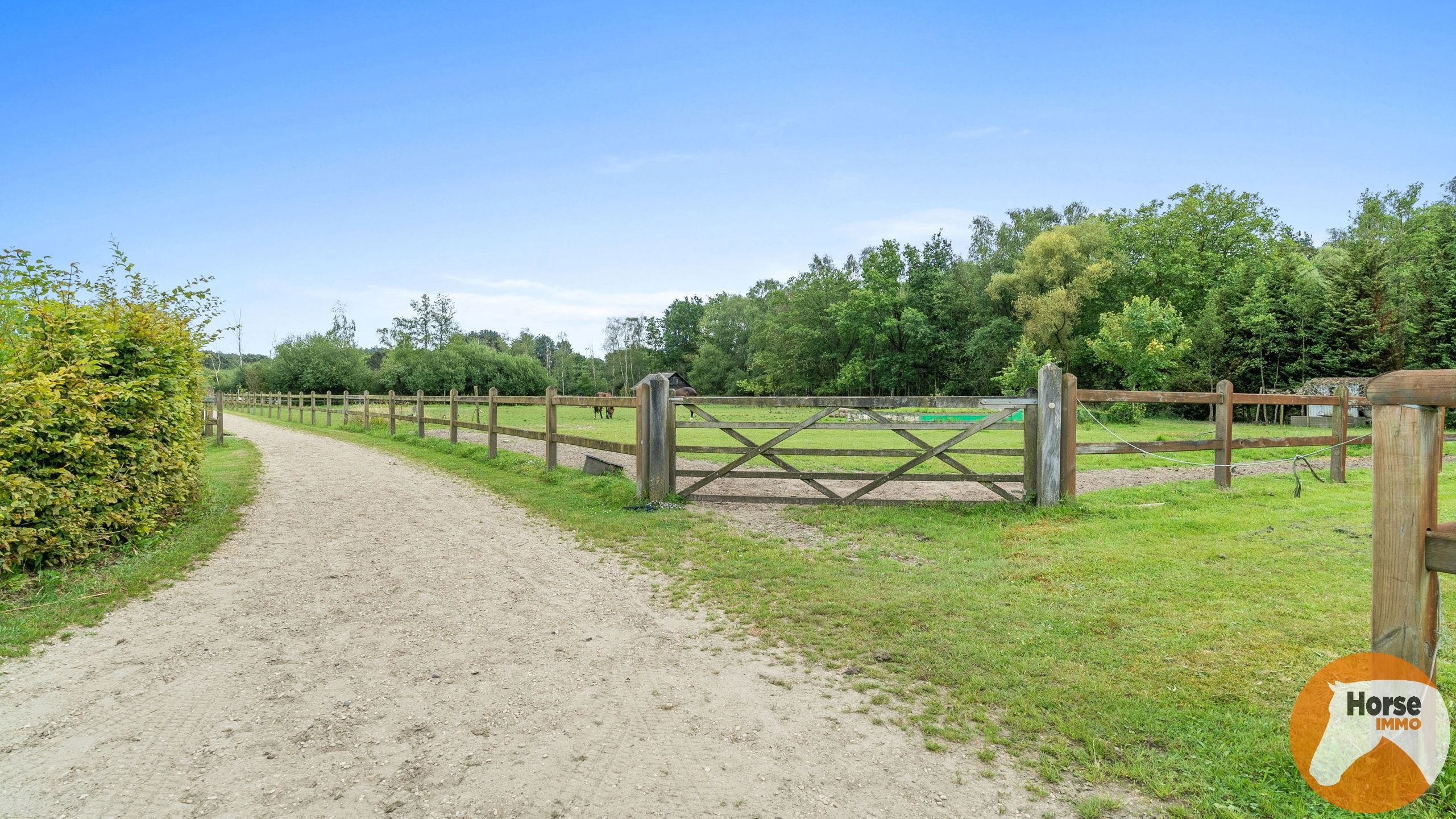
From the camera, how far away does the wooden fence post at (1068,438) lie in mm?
7629

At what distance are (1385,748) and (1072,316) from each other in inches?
1882

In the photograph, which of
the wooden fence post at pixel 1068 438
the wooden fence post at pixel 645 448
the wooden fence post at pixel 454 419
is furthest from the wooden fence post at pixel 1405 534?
the wooden fence post at pixel 454 419

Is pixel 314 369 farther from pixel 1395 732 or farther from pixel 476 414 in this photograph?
pixel 1395 732

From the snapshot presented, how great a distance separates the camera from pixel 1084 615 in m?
4.27

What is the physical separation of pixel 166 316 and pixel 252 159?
16158mm

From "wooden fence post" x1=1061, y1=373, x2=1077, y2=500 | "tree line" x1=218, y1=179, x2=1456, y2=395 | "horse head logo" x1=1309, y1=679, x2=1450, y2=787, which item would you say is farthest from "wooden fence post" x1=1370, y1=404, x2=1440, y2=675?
"tree line" x1=218, y1=179, x2=1456, y2=395

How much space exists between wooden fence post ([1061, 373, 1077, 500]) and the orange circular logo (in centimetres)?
517

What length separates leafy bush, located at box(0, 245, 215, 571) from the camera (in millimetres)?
4934

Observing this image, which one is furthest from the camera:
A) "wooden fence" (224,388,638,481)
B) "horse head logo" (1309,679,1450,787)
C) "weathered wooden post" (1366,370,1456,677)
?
"wooden fence" (224,388,638,481)

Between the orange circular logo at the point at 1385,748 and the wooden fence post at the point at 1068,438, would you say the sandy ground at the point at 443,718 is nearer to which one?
the orange circular logo at the point at 1385,748

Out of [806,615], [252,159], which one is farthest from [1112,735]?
[252,159]

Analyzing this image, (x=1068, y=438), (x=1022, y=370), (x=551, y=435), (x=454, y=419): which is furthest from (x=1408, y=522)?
(x=1022, y=370)

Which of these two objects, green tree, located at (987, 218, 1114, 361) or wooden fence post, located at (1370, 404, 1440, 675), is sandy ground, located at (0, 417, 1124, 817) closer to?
wooden fence post, located at (1370, 404, 1440, 675)

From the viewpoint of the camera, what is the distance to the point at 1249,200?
45.8m
